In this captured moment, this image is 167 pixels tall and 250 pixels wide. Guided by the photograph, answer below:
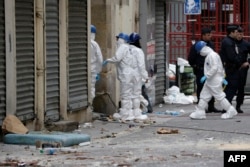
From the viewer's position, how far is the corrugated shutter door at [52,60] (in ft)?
52.7

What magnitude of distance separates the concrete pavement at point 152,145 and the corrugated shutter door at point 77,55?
0.53 meters

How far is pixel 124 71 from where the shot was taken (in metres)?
18.1

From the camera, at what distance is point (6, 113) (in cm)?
1444

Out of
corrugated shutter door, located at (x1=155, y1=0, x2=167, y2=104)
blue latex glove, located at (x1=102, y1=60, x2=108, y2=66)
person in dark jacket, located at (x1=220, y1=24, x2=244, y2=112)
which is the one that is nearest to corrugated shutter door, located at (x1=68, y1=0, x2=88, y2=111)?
blue latex glove, located at (x1=102, y1=60, x2=108, y2=66)

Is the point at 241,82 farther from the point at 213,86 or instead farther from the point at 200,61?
the point at 213,86

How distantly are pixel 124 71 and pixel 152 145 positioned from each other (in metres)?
4.09

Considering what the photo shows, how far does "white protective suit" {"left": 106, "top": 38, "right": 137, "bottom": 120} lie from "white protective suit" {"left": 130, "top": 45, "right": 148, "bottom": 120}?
64mm

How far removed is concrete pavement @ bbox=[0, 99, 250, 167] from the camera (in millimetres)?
12375

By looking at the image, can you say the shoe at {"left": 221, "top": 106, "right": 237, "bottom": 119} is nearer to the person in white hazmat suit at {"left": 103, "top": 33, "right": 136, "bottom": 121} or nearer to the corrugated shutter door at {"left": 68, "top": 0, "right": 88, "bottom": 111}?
the person in white hazmat suit at {"left": 103, "top": 33, "right": 136, "bottom": 121}

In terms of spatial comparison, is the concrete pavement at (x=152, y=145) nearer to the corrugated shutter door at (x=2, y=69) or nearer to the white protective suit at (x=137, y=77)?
the white protective suit at (x=137, y=77)

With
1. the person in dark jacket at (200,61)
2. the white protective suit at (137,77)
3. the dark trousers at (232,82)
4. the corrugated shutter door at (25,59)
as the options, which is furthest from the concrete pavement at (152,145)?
the corrugated shutter door at (25,59)

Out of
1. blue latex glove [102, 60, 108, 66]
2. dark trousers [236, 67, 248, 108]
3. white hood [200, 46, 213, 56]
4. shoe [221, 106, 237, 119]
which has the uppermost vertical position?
white hood [200, 46, 213, 56]

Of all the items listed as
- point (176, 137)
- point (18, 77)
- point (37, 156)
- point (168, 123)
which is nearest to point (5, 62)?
point (18, 77)

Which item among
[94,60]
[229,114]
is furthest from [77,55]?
[229,114]
